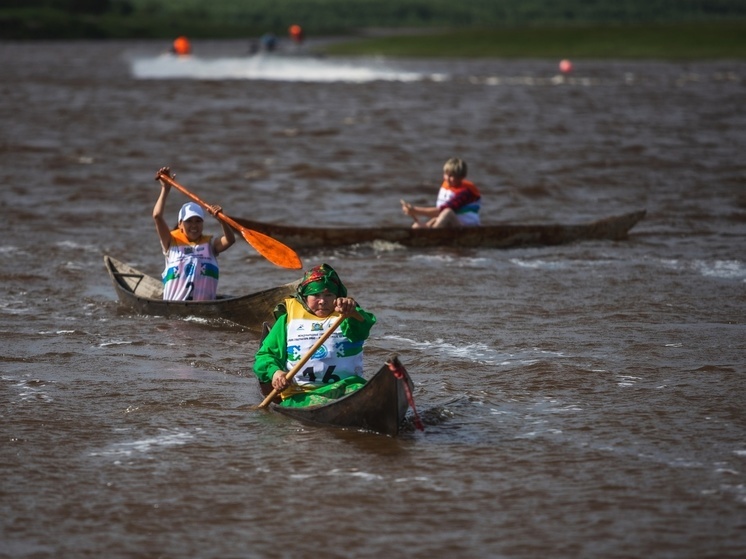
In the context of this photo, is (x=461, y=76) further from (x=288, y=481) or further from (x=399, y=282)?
(x=288, y=481)

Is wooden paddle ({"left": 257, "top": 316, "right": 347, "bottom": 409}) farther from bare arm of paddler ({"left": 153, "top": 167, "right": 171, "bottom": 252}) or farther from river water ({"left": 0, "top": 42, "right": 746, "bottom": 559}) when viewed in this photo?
bare arm of paddler ({"left": 153, "top": 167, "right": 171, "bottom": 252})

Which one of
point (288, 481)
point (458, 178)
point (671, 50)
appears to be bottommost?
point (288, 481)

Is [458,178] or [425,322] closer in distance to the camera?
[425,322]

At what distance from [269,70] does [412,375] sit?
191 feet

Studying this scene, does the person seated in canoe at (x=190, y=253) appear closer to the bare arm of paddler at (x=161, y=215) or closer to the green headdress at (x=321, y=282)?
the bare arm of paddler at (x=161, y=215)

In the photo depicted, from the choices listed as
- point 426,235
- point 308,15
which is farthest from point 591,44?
point 308,15

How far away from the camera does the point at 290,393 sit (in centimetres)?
1022

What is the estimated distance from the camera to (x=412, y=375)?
11.8m

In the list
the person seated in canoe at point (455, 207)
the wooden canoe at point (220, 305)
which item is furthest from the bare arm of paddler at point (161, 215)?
the person seated in canoe at point (455, 207)

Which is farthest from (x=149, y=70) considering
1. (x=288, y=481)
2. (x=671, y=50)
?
(x=288, y=481)

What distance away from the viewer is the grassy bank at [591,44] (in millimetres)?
70500

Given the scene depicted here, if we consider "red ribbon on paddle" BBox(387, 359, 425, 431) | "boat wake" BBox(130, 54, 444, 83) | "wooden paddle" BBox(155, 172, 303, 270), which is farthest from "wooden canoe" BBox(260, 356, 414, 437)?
"boat wake" BBox(130, 54, 444, 83)

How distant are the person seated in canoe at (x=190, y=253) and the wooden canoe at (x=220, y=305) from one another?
0.52 feet

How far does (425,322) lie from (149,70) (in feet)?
176
